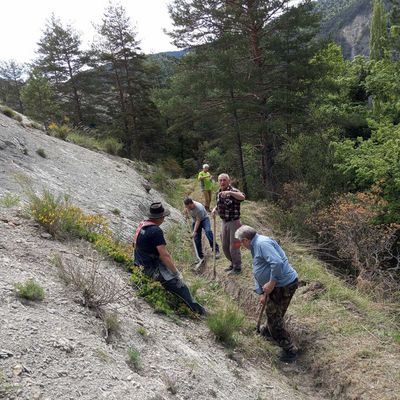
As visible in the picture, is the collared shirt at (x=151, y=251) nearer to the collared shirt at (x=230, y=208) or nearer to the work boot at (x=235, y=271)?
the collared shirt at (x=230, y=208)

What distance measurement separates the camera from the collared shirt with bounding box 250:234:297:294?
5008mm

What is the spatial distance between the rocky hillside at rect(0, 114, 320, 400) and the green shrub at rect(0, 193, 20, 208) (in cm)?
10

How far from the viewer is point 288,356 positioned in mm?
5430

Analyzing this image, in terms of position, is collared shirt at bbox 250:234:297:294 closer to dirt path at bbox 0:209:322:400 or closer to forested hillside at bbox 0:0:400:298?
dirt path at bbox 0:209:322:400

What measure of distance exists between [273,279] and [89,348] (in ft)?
8.03

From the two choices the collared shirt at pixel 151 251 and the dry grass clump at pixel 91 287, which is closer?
the dry grass clump at pixel 91 287

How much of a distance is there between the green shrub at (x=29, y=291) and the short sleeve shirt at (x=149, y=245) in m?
1.56

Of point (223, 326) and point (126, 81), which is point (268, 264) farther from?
point (126, 81)

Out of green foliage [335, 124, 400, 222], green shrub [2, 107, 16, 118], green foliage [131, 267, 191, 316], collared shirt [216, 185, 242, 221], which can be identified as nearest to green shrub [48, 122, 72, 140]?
green shrub [2, 107, 16, 118]

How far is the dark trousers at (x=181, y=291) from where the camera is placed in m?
5.44

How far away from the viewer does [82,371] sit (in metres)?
3.29

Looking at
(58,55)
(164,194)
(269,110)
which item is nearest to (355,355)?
(164,194)

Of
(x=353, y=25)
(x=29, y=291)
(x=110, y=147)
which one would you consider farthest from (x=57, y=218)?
(x=353, y=25)

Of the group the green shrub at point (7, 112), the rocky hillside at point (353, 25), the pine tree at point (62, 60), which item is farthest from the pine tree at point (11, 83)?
the rocky hillside at point (353, 25)
